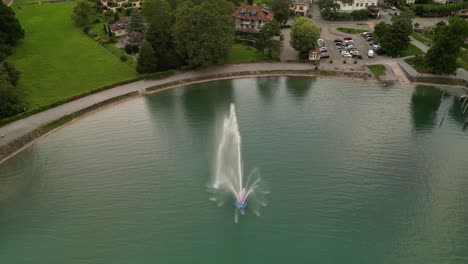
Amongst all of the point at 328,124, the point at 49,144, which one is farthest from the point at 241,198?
the point at 49,144

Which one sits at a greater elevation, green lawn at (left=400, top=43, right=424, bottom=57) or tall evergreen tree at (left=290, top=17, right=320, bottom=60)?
tall evergreen tree at (left=290, top=17, right=320, bottom=60)

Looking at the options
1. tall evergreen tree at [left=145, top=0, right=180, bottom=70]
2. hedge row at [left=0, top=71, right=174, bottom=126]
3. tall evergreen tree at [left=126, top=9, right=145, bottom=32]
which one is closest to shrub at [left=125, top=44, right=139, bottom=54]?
tall evergreen tree at [left=126, top=9, right=145, bottom=32]

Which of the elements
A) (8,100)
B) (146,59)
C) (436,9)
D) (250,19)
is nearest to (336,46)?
(250,19)

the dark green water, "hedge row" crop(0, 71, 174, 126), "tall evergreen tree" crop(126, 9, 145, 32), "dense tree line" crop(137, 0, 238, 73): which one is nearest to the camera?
the dark green water

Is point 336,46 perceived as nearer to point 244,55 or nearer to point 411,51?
point 411,51

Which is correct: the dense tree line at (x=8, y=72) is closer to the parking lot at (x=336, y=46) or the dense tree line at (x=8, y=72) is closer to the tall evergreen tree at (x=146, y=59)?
the tall evergreen tree at (x=146, y=59)

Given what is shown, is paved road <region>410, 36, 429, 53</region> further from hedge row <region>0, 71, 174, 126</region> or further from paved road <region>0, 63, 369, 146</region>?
hedge row <region>0, 71, 174, 126</region>
